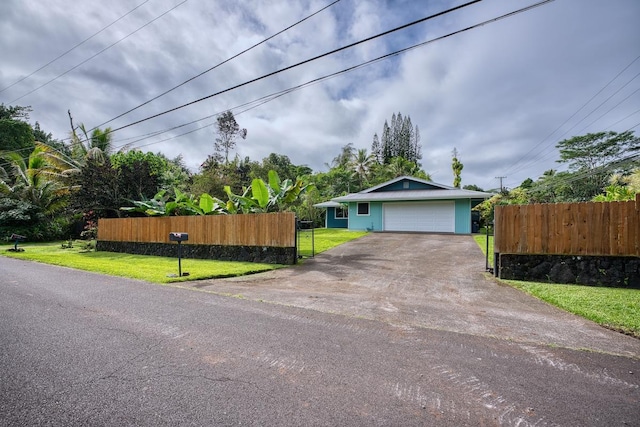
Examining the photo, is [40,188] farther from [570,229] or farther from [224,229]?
[570,229]

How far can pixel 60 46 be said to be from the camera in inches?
440

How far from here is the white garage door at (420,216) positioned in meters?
19.3

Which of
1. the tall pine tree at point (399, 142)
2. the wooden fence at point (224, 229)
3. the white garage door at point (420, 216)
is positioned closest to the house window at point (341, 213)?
the white garage door at point (420, 216)

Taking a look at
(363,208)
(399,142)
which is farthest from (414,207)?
(399,142)

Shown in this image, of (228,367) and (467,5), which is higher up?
(467,5)

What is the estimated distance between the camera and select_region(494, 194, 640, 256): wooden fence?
6.80 m

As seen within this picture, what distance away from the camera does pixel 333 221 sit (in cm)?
2703

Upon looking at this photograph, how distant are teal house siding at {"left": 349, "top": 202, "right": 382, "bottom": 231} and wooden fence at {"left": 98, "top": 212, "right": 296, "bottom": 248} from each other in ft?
39.9

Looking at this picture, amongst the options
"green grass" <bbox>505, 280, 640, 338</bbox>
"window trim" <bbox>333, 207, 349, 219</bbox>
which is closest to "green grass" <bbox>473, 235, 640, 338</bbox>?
"green grass" <bbox>505, 280, 640, 338</bbox>

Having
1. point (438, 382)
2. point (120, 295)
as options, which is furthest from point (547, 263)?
point (120, 295)

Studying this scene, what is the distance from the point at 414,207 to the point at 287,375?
18.7 m

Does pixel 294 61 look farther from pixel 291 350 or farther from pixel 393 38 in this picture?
pixel 291 350

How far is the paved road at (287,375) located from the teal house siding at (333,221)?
72.2ft

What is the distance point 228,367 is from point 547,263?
793 centimetres
